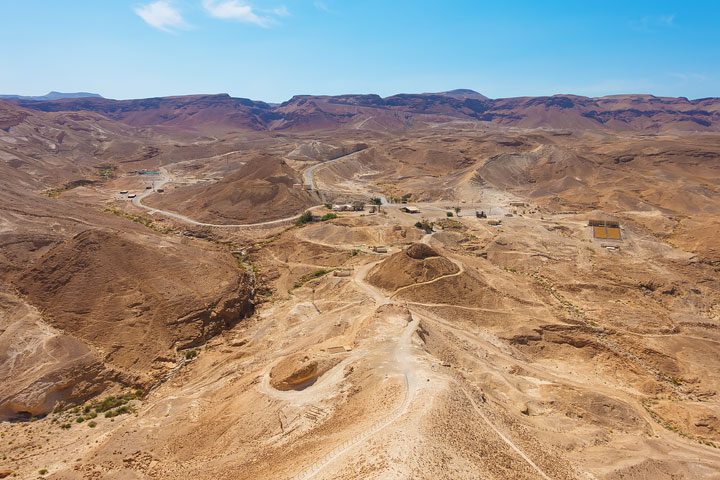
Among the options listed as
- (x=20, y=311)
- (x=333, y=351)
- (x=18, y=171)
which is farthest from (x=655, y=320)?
(x=18, y=171)

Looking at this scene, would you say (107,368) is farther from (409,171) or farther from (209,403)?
(409,171)

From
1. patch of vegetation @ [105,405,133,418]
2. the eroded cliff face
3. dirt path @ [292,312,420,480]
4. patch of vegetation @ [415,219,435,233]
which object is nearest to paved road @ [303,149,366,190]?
patch of vegetation @ [415,219,435,233]

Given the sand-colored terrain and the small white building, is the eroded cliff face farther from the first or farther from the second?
the small white building

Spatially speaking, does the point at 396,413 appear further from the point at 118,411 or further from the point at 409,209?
the point at 409,209

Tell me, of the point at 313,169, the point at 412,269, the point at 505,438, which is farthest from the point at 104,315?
the point at 313,169

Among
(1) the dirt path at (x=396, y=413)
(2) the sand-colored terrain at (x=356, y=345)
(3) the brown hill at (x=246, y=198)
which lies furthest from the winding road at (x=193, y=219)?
(1) the dirt path at (x=396, y=413)
